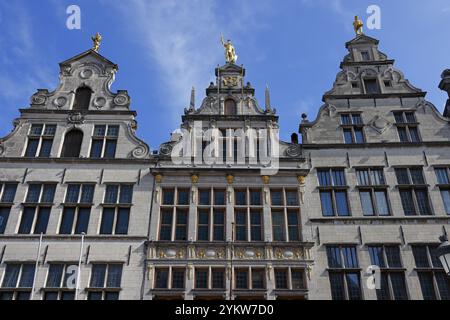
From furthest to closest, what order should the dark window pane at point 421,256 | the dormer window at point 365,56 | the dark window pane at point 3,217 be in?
the dormer window at point 365,56
the dark window pane at point 3,217
the dark window pane at point 421,256

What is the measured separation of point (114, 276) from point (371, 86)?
16919mm

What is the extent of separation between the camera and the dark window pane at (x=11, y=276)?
61.4 ft

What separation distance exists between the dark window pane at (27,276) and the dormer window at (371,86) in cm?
1903

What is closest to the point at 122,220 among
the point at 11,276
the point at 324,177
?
the point at 11,276

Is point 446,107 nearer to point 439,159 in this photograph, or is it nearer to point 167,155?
point 439,159

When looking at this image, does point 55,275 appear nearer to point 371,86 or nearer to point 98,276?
point 98,276

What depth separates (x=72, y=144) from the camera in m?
23.0

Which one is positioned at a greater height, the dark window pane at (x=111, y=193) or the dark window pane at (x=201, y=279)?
the dark window pane at (x=111, y=193)

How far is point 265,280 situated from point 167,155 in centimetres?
773

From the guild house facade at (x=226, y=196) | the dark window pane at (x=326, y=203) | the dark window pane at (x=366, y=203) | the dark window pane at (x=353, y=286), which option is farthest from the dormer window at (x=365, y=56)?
the dark window pane at (x=353, y=286)

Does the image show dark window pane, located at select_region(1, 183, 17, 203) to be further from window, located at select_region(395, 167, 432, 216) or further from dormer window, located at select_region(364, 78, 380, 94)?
dormer window, located at select_region(364, 78, 380, 94)

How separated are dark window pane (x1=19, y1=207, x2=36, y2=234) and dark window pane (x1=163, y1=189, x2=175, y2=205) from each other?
588cm

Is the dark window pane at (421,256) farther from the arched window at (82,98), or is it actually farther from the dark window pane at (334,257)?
the arched window at (82,98)
